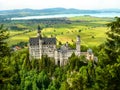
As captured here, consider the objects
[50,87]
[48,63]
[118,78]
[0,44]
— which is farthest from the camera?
[48,63]

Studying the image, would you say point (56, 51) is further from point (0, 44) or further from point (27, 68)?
point (0, 44)

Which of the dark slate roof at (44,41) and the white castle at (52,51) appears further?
the dark slate roof at (44,41)

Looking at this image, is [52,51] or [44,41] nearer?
[52,51]

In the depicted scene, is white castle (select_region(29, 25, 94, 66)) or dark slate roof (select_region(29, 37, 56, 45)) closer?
white castle (select_region(29, 25, 94, 66))

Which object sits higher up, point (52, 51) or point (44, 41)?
point (44, 41)

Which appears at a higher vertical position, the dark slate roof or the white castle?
the dark slate roof

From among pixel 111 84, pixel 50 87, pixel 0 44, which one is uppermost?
pixel 0 44

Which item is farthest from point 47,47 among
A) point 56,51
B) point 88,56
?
point 88,56

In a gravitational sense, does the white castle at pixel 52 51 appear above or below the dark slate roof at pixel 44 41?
below
